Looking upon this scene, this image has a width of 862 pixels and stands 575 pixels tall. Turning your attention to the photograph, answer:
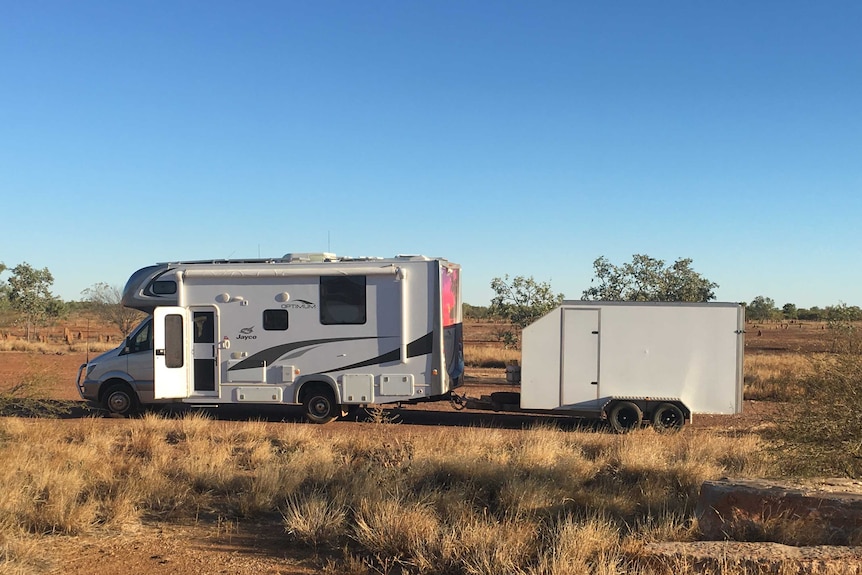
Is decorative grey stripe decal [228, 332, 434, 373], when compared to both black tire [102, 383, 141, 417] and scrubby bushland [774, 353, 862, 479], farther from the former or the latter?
scrubby bushland [774, 353, 862, 479]

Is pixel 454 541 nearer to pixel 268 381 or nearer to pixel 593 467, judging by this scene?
pixel 593 467

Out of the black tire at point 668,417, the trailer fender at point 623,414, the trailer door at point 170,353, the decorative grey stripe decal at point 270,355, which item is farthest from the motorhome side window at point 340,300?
the black tire at point 668,417

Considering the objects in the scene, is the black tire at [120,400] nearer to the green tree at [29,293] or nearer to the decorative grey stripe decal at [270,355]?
the decorative grey stripe decal at [270,355]

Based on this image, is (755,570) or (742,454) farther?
(742,454)

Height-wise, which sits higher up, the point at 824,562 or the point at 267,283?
the point at 267,283

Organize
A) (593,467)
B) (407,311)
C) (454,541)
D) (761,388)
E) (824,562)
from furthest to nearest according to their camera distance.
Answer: (761,388)
(407,311)
(593,467)
(454,541)
(824,562)

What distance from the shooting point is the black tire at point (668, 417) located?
13.0 m

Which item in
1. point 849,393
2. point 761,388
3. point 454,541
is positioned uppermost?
point 849,393

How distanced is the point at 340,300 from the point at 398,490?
6.93m

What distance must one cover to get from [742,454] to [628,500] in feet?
10.8

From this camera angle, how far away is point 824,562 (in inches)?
193

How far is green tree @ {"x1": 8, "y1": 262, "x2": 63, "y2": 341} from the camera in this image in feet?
130

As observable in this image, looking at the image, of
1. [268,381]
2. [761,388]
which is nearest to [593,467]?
[268,381]

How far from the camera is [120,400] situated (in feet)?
48.2
